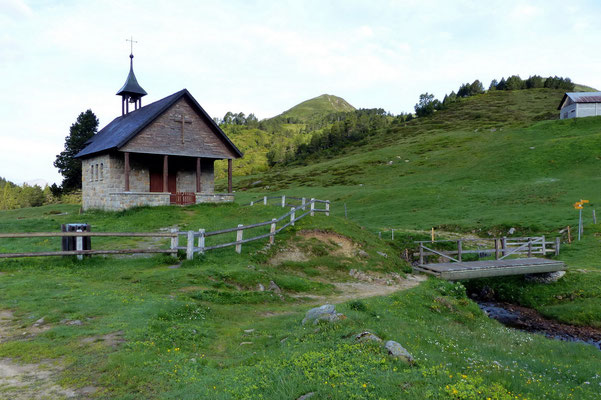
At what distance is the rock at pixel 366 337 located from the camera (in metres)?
7.19

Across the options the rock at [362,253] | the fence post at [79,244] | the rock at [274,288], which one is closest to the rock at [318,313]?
the rock at [274,288]

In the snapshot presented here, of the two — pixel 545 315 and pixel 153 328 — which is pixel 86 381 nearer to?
pixel 153 328

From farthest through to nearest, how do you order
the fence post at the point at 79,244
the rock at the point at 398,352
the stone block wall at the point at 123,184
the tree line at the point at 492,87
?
the tree line at the point at 492,87, the stone block wall at the point at 123,184, the fence post at the point at 79,244, the rock at the point at 398,352

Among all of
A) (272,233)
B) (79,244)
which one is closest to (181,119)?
(272,233)

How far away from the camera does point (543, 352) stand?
11.3 meters

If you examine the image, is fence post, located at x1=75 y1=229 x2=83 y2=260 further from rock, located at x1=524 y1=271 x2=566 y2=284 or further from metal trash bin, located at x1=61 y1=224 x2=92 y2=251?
rock, located at x1=524 y1=271 x2=566 y2=284

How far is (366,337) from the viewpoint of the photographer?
730 centimetres

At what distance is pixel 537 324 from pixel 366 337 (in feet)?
46.8

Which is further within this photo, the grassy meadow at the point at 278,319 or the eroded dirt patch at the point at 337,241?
the eroded dirt patch at the point at 337,241

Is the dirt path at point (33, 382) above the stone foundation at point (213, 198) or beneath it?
beneath

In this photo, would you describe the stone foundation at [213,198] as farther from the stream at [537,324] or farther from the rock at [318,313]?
the rock at [318,313]

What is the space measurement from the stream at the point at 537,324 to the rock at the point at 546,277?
8.78 feet

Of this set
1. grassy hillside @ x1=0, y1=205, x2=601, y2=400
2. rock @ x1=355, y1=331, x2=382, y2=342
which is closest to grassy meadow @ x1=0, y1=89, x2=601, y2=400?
grassy hillside @ x1=0, y1=205, x2=601, y2=400

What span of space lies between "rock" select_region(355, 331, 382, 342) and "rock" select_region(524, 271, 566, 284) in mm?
18590
